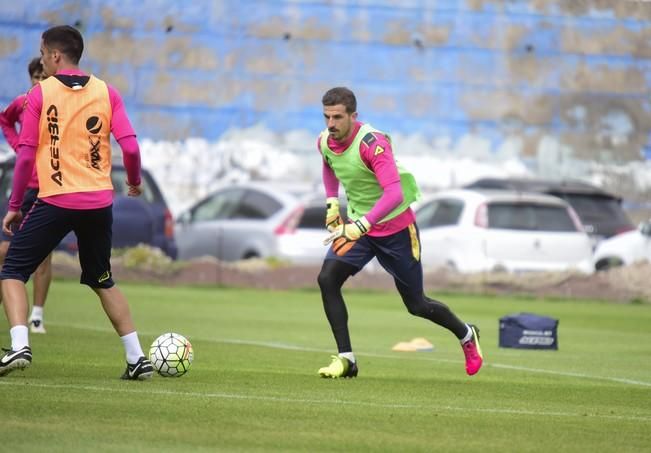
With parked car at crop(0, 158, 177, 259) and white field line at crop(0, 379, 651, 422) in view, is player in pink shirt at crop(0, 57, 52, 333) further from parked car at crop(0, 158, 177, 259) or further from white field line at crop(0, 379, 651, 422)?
parked car at crop(0, 158, 177, 259)

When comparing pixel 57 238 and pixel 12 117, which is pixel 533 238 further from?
pixel 57 238

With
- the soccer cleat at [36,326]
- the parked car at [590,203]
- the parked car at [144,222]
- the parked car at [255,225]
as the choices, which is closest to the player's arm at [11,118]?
the soccer cleat at [36,326]

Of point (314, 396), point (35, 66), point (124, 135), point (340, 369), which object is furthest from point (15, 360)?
point (35, 66)

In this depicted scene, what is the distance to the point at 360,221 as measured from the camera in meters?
11.4

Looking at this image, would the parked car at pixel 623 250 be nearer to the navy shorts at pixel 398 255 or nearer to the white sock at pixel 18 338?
the navy shorts at pixel 398 255

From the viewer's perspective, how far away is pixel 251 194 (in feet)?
95.4

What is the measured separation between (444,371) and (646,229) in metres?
17.5

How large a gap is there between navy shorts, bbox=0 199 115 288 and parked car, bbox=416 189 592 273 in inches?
651

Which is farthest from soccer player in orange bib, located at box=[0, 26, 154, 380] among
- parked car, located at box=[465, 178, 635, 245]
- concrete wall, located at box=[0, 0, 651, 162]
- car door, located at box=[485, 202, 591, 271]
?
concrete wall, located at box=[0, 0, 651, 162]

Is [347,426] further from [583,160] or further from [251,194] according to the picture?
[583,160]

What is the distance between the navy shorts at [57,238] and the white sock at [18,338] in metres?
0.36

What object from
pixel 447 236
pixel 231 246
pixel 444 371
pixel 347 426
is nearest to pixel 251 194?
pixel 231 246

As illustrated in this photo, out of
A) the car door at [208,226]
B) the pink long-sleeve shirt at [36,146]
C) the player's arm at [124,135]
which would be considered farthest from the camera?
the car door at [208,226]

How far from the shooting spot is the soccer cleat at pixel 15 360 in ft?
32.9
